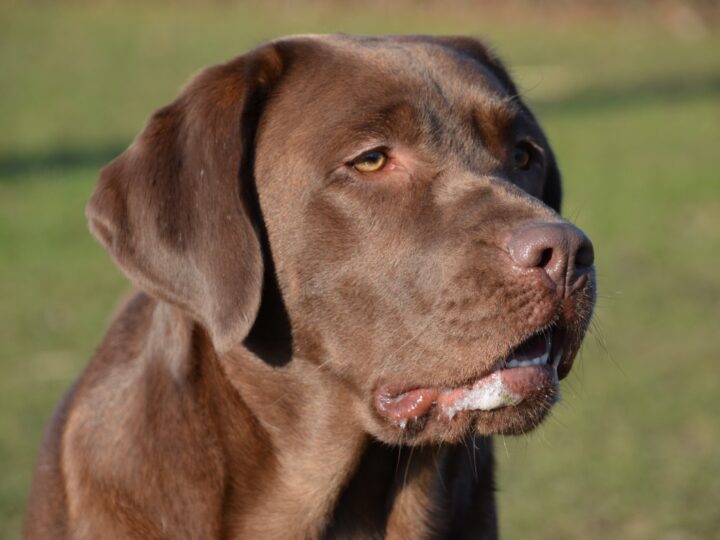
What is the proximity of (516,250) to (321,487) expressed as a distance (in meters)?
1.04

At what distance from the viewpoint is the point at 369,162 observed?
3766 mm

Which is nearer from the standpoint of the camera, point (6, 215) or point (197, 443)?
point (197, 443)

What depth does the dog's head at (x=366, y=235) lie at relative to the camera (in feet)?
11.5

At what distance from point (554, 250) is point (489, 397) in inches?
18.6

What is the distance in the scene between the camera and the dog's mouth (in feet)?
11.5

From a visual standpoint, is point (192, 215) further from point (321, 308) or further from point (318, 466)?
point (318, 466)

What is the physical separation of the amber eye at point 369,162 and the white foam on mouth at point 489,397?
704mm

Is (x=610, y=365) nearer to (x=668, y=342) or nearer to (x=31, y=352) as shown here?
(x=668, y=342)

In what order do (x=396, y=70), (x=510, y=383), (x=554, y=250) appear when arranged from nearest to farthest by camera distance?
1. (x=554, y=250)
2. (x=510, y=383)
3. (x=396, y=70)

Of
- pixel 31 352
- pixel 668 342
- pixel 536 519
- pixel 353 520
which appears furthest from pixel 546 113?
pixel 353 520

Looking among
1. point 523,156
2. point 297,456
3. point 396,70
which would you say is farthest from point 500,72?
point 297,456

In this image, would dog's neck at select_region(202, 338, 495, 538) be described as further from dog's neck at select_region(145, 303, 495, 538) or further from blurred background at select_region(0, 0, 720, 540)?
blurred background at select_region(0, 0, 720, 540)

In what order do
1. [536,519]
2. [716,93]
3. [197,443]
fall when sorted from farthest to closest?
[716,93], [536,519], [197,443]

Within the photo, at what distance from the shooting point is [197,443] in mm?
3807
